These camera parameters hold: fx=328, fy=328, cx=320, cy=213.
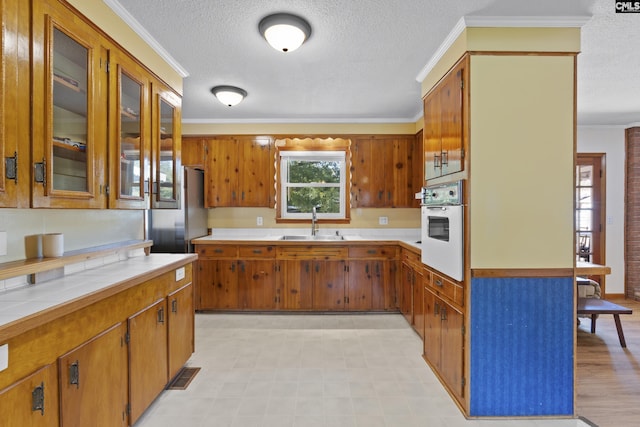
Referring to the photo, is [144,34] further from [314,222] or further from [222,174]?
[314,222]

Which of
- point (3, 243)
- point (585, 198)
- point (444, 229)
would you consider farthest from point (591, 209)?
point (3, 243)

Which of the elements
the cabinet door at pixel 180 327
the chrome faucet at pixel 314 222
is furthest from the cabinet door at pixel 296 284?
the cabinet door at pixel 180 327

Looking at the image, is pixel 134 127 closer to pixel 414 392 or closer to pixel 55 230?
pixel 55 230

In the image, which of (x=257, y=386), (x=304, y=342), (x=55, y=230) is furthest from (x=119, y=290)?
(x=304, y=342)

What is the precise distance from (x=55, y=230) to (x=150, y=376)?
102cm

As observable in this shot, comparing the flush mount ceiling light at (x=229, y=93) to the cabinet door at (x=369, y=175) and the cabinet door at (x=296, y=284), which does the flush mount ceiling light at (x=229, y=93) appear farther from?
the cabinet door at (x=296, y=284)

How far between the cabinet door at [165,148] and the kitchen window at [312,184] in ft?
6.50

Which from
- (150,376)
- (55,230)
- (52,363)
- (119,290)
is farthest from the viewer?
(150,376)

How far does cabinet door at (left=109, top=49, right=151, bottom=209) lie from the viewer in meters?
1.92

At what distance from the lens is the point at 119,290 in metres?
1.63

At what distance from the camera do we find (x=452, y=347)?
86.5 inches

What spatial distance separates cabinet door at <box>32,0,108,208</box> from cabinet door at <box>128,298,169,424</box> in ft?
2.34

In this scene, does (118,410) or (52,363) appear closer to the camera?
(52,363)

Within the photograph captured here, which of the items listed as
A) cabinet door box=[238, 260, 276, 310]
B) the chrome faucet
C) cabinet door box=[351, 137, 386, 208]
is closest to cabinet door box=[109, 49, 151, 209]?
cabinet door box=[238, 260, 276, 310]
